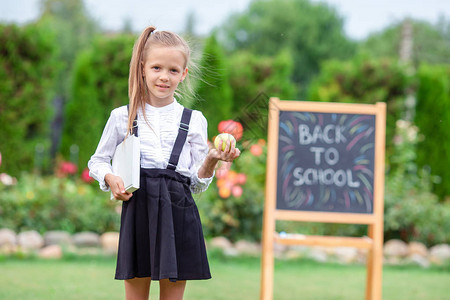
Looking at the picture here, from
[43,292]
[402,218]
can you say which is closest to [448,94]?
[402,218]

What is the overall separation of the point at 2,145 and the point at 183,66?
6.16 meters

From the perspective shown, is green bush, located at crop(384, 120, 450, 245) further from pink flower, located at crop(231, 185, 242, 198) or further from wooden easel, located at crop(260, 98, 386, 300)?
wooden easel, located at crop(260, 98, 386, 300)

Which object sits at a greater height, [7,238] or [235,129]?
[235,129]

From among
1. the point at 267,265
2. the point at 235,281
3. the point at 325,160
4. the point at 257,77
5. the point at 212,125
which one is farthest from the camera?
the point at 257,77

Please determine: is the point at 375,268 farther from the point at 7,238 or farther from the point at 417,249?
the point at 7,238

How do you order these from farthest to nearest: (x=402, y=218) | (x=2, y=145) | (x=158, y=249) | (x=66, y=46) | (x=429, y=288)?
(x=66, y=46) < (x=2, y=145) < (x=402, y=218) < (x=429, y=288) < (x=158, y=249)

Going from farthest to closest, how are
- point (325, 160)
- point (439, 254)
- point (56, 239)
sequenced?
point (439, 254) → point (56, 239) → point (325, 160)

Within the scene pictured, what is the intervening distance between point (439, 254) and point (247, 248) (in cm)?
202

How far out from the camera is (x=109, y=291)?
3.86 metres

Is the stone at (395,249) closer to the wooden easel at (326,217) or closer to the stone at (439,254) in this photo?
the stone at (439,254)

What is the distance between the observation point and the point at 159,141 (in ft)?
5.86

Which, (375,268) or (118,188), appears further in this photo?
(375,268)

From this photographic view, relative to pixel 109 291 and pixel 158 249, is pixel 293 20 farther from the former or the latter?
pixel 158 249

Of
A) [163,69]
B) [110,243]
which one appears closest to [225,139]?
[163,69]
